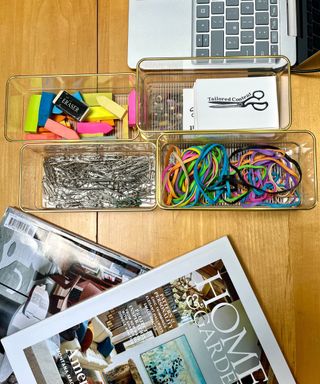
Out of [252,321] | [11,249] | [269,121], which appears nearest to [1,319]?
[11,249]

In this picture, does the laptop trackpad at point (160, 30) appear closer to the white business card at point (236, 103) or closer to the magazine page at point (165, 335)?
the white business card at point (236, 103)

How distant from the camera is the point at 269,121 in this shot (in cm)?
68

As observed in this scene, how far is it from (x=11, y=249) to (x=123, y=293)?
17cm

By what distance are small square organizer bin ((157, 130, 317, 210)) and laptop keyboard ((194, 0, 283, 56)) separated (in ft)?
0.41

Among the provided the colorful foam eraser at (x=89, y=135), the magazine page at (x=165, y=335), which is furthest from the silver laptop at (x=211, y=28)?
the magazine page at (x=165, y=335)

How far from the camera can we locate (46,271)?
0.68 m

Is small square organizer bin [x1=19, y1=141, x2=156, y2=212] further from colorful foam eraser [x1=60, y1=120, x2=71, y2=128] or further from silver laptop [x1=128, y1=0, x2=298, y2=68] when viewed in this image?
silver laptop [x1=128, y1=0, x2=298, y2=68]

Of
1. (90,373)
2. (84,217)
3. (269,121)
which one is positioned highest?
(269,121)

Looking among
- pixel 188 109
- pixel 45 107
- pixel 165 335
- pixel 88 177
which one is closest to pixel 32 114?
pixel 45 107

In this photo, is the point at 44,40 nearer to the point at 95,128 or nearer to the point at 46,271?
the point at 95,128

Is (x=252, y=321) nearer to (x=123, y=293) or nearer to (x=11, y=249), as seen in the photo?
(x=123, y=293)

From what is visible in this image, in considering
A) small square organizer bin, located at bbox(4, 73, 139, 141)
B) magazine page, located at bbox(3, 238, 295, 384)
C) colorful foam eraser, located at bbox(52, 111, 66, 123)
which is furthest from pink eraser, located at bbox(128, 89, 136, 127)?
magazine page, located at bbox(3, 238, 295, 384)

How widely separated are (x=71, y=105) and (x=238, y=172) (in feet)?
0.85

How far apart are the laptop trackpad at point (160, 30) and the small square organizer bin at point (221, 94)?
0.06ft
